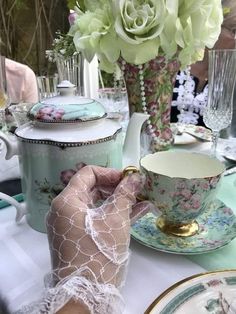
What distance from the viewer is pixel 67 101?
474mm

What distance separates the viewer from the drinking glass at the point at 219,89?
697 mm

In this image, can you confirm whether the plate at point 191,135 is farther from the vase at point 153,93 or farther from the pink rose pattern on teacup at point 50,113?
the pink rose pattern on teacup at point 50,113

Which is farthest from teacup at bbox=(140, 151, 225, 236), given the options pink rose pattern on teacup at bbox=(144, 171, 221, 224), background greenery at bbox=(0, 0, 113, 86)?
background greenery at bbox=(0, 0, 113, 86)

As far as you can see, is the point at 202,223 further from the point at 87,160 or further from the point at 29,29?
the point at 29,29

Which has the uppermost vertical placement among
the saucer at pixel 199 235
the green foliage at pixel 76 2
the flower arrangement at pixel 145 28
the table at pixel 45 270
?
the green foliage at pixel 76 2

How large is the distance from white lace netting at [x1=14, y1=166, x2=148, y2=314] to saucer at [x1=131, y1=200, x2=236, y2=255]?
3.7 inches

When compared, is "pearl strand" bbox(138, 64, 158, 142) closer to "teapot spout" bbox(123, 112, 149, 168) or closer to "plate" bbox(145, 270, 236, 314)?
"teapot spout" bbox(123, 112, 149, 168)

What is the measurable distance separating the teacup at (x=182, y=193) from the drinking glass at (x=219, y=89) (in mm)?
285

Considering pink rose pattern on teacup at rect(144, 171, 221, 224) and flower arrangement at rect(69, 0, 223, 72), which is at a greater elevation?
flower arrangement at rect(69, 0, 223, 72)

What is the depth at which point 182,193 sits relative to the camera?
15.4 inches

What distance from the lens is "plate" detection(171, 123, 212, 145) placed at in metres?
0.83

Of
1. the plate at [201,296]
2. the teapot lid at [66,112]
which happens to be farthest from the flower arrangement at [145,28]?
the plate at [201,296]

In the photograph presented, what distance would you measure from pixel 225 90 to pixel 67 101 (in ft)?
1.30

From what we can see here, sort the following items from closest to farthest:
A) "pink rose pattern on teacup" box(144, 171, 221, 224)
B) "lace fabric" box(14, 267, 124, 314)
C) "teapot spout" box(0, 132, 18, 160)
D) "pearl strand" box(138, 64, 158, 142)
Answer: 1. "lace fabric" box(14, 267, 124, 314)
2. "pink rose pattern on teacup" box(144, 171, 221, 224)
3. "teapot spout" box(0, 132, 18, 160)
4. "pearl strand" box(138, 64, 158, 142)
